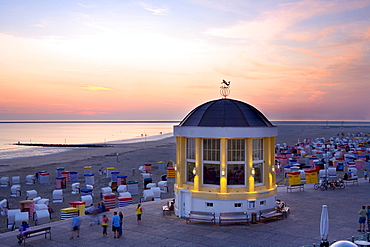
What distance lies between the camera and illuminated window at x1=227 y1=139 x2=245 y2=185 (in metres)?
16.4

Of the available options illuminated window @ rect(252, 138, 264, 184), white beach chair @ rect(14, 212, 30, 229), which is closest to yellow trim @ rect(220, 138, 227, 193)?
illuminated window @ rect(252, 138, 264, 184)

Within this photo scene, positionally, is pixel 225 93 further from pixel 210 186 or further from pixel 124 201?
pixel 124 201

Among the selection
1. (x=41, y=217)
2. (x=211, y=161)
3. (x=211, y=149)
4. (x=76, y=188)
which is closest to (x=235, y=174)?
(x=211, y=161)

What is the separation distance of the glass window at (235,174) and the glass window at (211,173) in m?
0.53

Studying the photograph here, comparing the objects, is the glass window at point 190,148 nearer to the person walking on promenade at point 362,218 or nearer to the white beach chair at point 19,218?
the person walking on promenade at point 362,218

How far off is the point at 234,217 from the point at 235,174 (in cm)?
200

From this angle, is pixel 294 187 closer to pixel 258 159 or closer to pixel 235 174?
pixel 258 159

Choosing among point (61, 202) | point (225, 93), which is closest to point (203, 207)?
point (225, 93)

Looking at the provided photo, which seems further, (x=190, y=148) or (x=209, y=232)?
(x=190, y=148)

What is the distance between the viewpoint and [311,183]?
2700 cm

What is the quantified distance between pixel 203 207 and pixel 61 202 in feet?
40.4

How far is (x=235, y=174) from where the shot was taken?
16531 millimetres

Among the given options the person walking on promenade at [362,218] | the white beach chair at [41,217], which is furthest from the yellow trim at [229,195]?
the white beach chair at [41,217]

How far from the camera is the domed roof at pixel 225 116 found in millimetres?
16688
